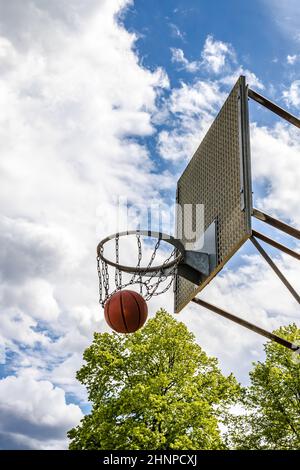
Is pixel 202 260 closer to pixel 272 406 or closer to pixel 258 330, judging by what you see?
pixel 258 330

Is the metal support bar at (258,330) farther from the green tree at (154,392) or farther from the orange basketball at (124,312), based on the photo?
the green tree at (154,392)

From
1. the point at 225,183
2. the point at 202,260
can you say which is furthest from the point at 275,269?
the point at 225,183

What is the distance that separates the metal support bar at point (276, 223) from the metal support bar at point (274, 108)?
6.50 ft

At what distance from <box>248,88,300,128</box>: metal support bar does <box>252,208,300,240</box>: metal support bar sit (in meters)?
1.98

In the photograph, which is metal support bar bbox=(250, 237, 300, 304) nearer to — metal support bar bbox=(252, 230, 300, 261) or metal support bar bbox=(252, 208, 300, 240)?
metal support bar bbox=(252, 230, 300, 261)

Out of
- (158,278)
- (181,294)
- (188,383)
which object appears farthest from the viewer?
(188,383)

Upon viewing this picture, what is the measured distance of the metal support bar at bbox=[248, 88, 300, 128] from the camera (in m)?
7.45

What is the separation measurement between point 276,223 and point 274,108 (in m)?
2.11

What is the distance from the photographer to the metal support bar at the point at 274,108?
745 cm

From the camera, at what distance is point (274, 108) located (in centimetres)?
772

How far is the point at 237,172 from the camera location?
7.02m

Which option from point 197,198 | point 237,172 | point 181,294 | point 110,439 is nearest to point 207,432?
point 110,439
